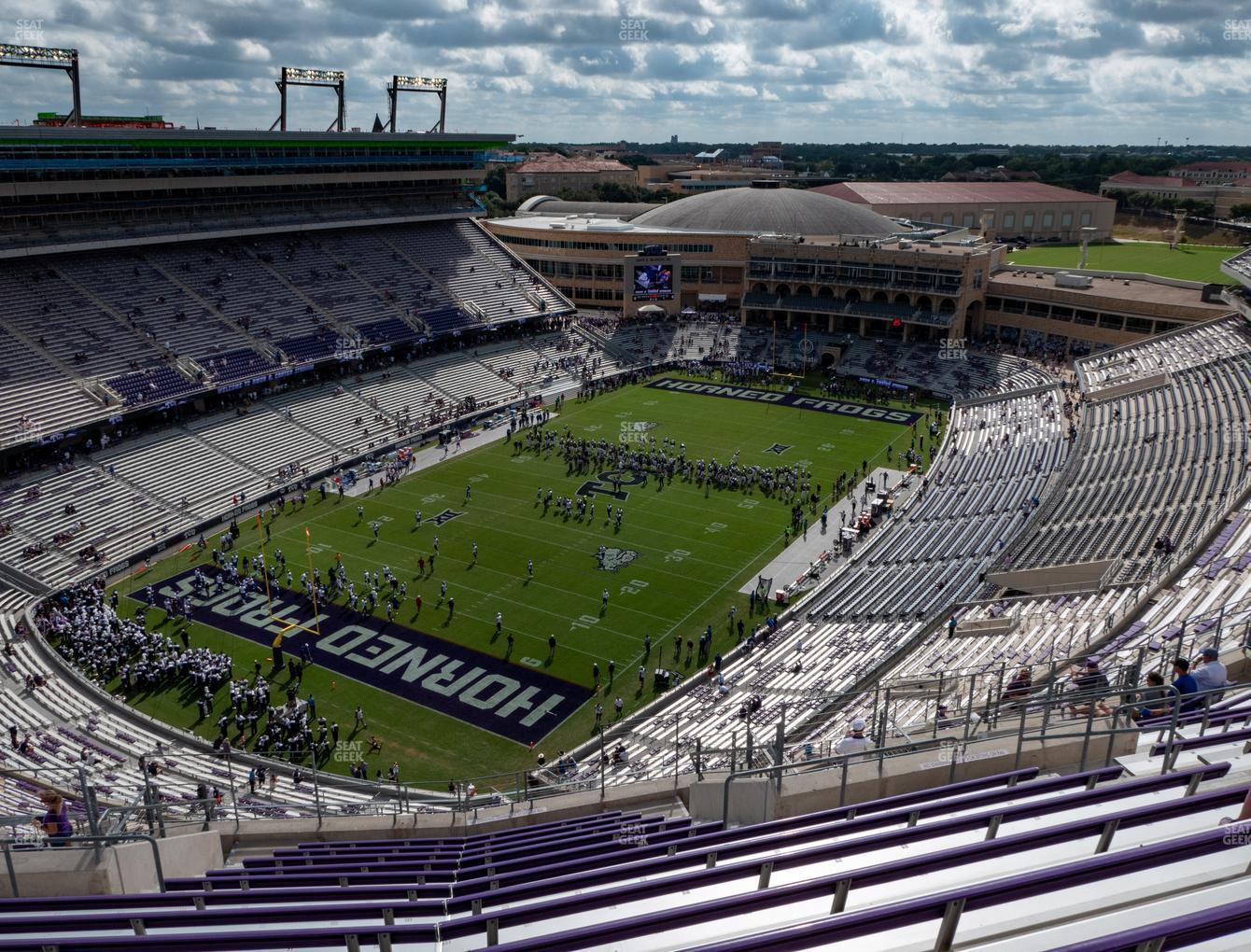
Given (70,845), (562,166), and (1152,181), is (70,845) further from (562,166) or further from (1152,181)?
(1152,181)

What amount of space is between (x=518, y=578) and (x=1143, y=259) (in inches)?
3203

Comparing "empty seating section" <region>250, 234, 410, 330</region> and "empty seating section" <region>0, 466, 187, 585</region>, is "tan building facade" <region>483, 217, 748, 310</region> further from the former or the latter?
"empty seating section" <region>0, 466, 187, 585</region>

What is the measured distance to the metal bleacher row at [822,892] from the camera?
561 centimetres

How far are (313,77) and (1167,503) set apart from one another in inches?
2133

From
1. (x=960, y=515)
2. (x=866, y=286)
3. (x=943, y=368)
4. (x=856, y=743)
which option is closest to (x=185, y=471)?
(x=960, y=515)

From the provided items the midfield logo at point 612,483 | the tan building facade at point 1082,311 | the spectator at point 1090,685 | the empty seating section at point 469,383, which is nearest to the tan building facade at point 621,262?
the empty seating section at point 469,383

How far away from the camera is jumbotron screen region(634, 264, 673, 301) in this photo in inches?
2675

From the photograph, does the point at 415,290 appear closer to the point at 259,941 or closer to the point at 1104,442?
the point at 1104,442

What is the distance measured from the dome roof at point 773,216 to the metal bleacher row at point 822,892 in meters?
66.6

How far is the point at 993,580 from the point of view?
1131 inches

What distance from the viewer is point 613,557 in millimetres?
33656

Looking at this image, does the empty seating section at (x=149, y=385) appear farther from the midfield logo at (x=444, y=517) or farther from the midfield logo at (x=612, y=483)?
the midfield logo at (x=612, y=483)

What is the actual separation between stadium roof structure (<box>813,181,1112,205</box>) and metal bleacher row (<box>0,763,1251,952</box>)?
9122 centimetres

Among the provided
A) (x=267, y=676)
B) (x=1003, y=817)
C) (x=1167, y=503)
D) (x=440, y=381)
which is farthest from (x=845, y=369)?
(x=1003, y=817)
